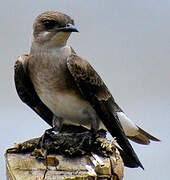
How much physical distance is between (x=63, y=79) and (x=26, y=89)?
33 centimetres

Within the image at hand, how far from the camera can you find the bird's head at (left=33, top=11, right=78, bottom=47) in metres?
3.42

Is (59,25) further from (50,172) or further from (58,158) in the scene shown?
(50,172)

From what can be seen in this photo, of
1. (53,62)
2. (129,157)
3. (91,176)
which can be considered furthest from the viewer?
(53,62)

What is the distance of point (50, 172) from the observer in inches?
90.7

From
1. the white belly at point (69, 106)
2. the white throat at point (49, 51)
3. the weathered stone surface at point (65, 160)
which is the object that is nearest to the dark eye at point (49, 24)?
the white throat at point (49, 51)

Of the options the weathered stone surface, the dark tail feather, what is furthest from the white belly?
the weathered stone surface

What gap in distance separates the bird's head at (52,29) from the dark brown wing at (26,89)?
18cm

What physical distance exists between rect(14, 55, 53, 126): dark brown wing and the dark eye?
0.92 ft

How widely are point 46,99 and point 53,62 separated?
0.26 m

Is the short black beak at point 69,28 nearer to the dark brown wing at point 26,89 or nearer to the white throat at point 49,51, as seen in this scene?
the white throat at point 49,51

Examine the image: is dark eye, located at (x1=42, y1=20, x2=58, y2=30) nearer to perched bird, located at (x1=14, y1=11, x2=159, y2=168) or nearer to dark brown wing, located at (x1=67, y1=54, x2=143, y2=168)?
perched bird, located at (x1=14, y1=11, x2=159, y2=168)

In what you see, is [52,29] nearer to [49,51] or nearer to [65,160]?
[49,51]

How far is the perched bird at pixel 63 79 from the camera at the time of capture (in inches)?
136

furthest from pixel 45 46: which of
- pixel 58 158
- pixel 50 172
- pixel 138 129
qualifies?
pixel 50 172
